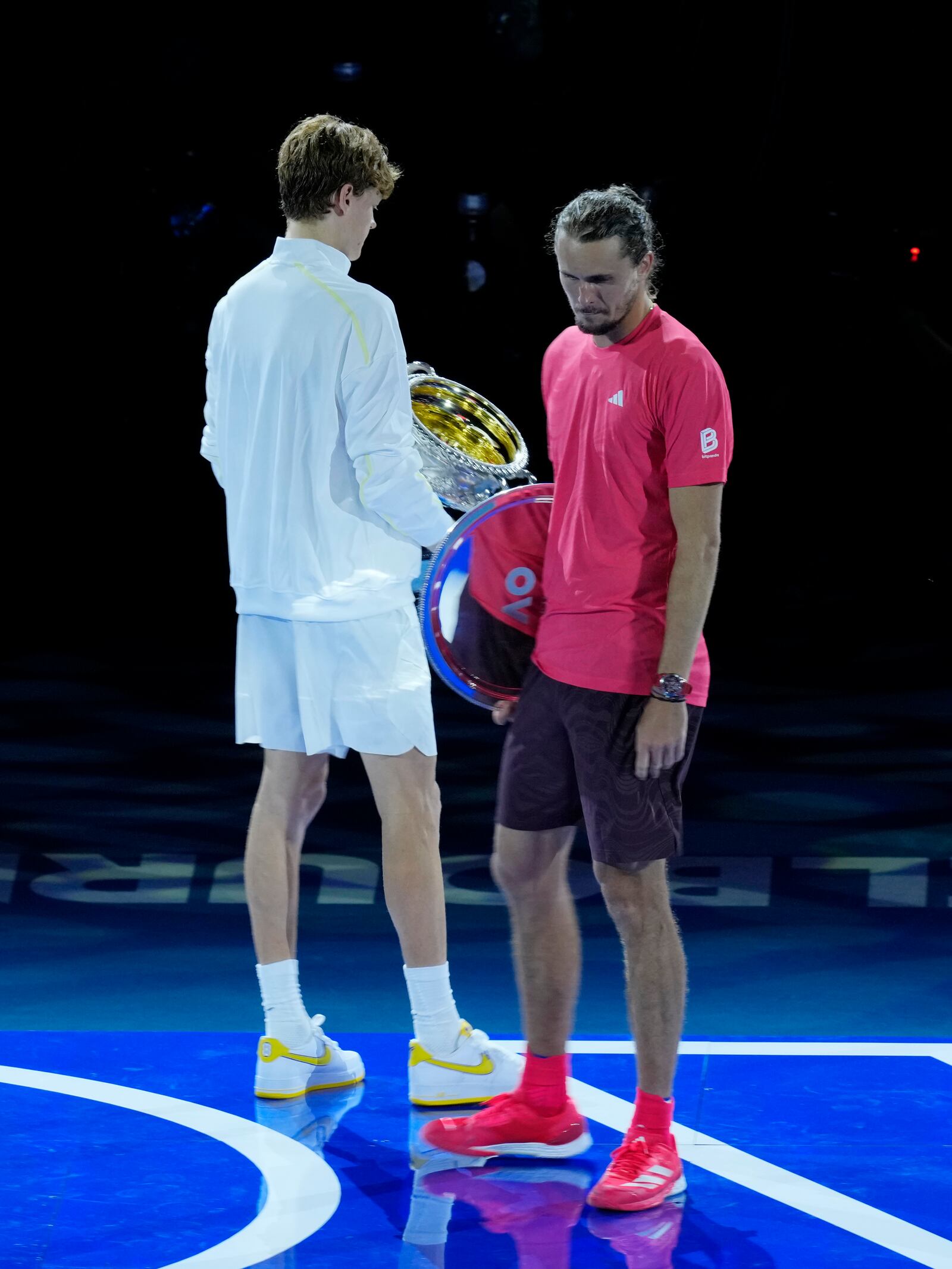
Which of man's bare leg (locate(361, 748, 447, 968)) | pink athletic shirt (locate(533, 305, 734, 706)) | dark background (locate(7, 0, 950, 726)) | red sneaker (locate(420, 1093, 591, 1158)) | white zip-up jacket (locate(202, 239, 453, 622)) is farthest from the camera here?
dark background (locate(7, 0, 950, 726))

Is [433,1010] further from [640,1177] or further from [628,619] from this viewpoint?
[628,619]

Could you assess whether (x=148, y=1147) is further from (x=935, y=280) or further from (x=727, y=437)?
(x=935, y=280)

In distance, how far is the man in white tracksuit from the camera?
352cm

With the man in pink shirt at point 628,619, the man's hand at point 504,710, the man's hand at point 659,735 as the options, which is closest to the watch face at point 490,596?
the man's hand at point 504,710

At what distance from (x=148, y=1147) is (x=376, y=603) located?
3.76ft

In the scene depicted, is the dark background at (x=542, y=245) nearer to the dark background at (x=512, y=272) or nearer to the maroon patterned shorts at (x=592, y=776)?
the dark background at (x=512, y=272)

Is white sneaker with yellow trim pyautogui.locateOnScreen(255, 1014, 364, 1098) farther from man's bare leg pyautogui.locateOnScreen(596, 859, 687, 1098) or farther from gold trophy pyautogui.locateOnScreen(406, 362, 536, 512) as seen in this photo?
gold trophy pyautogui.locateOnScreen(406, 362, 536, 512)

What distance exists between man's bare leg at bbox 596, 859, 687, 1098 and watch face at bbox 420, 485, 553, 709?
54cm

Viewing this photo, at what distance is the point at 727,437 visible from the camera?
3.12m

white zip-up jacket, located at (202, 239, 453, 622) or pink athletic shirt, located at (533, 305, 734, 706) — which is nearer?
pink athletic shirt, located at (533, 305, 734, 706)

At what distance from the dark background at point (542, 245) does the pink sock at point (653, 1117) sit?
25.4 feet

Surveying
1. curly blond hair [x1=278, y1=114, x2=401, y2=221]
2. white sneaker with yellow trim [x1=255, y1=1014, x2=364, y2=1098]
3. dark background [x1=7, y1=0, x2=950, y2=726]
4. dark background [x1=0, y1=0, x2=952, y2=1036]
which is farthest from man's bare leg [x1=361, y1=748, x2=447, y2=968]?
dark background [x1=7, y1=0, x2=950, y2=726]

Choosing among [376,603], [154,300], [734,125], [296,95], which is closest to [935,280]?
[734,125]

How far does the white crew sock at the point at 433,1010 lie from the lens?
3.64 meters
